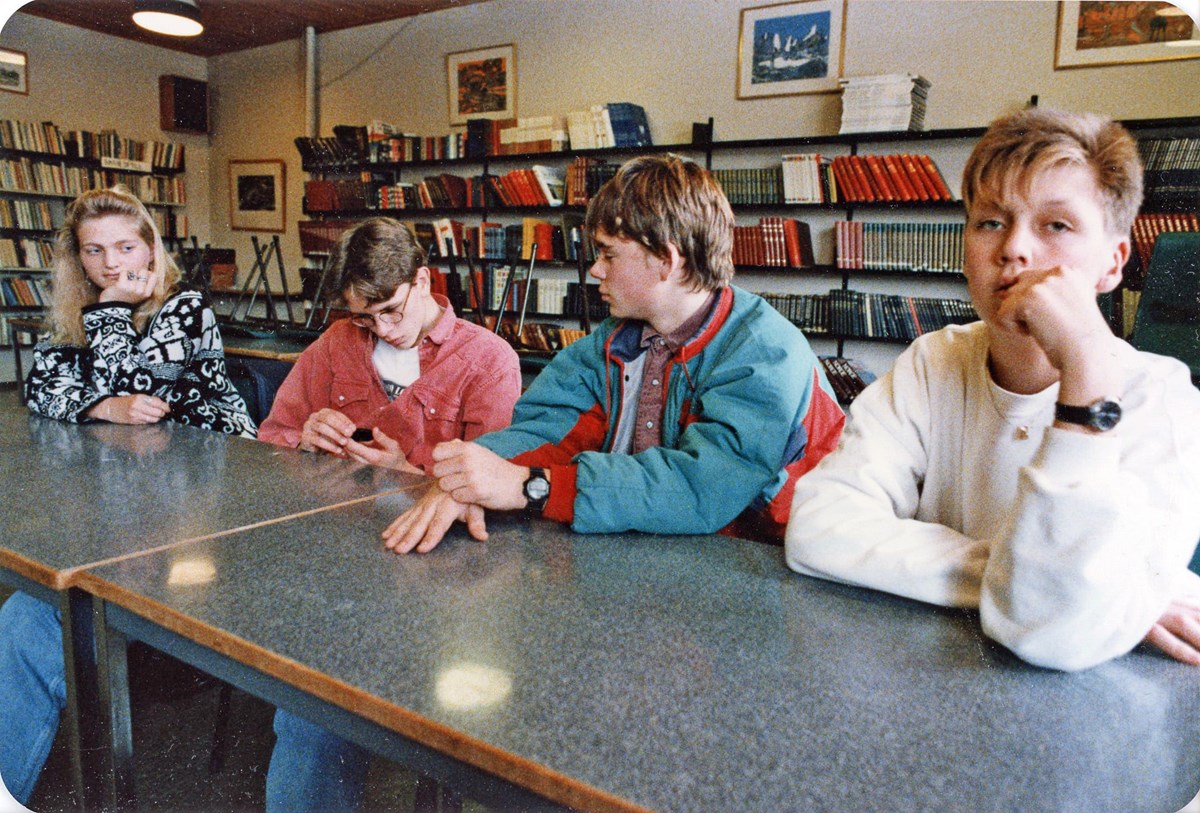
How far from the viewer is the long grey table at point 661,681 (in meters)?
0.58

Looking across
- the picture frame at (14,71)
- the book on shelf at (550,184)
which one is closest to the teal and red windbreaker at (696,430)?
the book on shelf at (550,184)

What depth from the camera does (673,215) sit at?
1.37 meters

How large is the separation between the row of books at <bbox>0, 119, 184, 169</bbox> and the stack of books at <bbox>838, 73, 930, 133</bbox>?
624cm

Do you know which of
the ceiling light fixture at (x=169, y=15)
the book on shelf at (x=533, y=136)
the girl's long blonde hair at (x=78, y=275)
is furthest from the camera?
the book on shelf at (x=533, y=136)

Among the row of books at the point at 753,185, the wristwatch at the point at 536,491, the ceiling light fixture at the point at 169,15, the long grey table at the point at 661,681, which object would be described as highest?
the ceiling light fixture at the point at 169,15

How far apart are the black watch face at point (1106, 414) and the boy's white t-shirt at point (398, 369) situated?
1542mm

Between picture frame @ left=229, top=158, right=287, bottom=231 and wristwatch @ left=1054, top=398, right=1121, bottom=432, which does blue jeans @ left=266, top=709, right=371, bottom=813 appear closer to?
wristwatch @ left=1054, top=398, right=1121, bottom=432

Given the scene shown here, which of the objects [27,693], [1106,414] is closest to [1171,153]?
[1106,414]

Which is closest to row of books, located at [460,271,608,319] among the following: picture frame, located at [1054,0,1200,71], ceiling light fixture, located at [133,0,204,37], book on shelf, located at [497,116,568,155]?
book on shelf, located at [497,116,568,155]

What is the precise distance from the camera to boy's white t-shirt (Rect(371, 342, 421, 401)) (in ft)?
6.57

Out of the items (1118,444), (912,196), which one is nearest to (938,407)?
(1118,444)

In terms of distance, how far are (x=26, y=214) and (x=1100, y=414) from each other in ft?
27.3

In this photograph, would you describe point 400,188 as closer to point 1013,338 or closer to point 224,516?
point 224,516

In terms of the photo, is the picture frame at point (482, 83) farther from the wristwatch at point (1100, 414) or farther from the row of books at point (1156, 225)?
the wristwatch at point (1100, 414)
